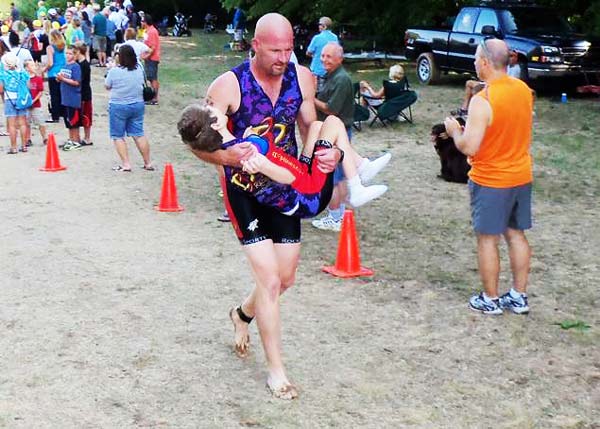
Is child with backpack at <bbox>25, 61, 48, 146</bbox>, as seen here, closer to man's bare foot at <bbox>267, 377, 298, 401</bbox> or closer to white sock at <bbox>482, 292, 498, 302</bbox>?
white sock at <bbox>482, 292, 498, 302</bbox>

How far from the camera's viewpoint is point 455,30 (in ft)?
65.4

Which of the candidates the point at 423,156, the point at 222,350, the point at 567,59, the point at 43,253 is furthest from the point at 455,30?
the point at 222,350

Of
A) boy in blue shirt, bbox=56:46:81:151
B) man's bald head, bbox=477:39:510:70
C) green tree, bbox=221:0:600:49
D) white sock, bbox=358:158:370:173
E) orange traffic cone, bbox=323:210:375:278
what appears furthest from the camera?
green tree, bbox=221:0:600:49

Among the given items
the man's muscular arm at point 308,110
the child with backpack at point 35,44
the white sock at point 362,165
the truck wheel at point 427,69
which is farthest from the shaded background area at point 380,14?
the man's muscular arm at point 308,110

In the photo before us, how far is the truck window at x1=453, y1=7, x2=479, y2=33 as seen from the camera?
19.5m

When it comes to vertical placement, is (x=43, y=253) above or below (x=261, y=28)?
below

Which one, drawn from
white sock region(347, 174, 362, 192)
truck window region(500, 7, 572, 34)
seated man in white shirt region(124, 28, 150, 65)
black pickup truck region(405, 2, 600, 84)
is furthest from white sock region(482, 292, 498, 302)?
truck window region(500, 7, 572, 34)

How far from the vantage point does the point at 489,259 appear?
588cm

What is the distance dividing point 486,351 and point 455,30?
51.8 ft

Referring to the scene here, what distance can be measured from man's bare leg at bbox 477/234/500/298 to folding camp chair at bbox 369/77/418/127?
8.81 metres

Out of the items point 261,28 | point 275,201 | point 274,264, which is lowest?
point 274,264

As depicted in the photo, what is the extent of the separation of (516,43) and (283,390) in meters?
14.7

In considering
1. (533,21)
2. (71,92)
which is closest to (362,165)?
(71,92)

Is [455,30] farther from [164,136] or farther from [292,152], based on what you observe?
[292,152]
